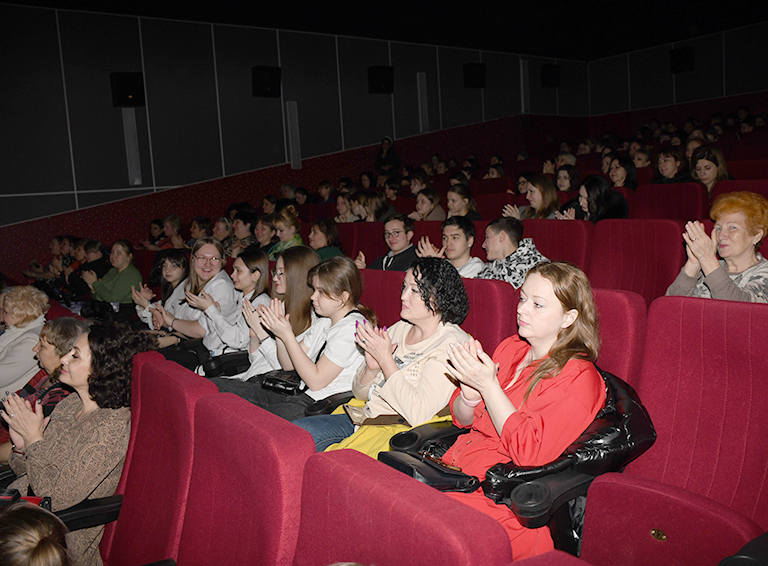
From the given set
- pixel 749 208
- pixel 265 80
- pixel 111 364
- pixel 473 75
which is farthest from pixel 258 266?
pixel 473 75

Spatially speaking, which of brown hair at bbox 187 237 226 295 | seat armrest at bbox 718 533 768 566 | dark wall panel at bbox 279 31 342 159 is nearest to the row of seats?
seat armrest at bbox 718 533 768 566

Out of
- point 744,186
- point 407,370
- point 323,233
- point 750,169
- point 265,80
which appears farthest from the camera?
point 265,80

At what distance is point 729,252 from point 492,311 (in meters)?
0.91

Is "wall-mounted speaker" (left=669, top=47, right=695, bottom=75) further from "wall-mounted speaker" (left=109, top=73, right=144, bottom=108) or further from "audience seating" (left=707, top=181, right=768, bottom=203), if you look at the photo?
"wall-mounted speaker" (left=109, top=73, right=144, bottom=108)

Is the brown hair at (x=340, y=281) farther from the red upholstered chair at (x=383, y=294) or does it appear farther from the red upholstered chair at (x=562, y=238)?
the red upholstered chair at (x=562, y=238)

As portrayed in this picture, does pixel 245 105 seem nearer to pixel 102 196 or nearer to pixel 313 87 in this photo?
pixel 313 87

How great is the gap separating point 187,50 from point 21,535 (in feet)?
26.6

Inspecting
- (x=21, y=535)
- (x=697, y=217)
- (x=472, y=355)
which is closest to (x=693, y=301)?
(x=472, y=355)

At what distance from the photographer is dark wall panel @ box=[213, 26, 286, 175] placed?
27.9 ft

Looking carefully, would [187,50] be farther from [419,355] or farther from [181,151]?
[419,355]

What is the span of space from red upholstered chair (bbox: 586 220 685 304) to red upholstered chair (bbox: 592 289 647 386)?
4.75 feet

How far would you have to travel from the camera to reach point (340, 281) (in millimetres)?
2514

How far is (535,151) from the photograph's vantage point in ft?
41.9

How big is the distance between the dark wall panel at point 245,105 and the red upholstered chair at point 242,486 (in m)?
7.87
